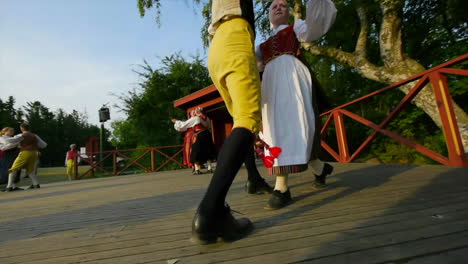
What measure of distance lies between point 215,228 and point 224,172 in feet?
0.79

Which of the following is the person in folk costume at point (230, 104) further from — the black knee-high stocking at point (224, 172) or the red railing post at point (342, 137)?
the red railing post at point (342, 137)

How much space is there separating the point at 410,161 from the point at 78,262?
753 centimetres

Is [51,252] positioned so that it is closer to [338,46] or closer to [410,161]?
[410,161]

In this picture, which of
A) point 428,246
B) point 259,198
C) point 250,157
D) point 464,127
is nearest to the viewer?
point 428,246

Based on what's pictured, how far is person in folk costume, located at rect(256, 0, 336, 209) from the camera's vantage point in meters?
1.72

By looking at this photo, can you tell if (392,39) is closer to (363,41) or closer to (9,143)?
(363,41)

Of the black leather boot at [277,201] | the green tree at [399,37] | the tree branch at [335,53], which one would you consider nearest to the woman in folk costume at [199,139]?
the green tree at [399,37]

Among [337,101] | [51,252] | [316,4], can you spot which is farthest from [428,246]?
[337,101]

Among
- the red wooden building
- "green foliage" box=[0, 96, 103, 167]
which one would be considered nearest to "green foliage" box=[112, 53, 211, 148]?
the red wooden building

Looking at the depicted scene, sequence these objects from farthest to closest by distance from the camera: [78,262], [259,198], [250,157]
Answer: [250,157]
[259,198]
[78,262]

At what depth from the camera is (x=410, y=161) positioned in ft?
22.0

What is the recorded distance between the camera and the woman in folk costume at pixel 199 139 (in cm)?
586

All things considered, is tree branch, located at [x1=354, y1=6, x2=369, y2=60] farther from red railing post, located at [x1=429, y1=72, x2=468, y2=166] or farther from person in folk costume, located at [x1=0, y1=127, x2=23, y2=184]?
person in folk costume, located at [x1=0, y1=127, x2=23, y2=184]

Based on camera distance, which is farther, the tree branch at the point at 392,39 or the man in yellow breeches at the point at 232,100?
the tree branch at the point at 392,39
